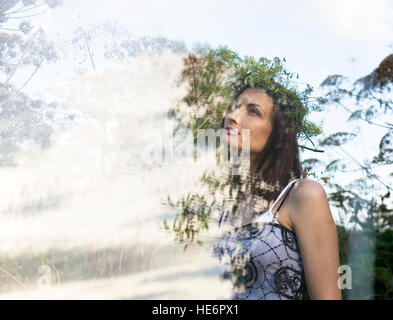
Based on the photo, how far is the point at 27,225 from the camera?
175 cm

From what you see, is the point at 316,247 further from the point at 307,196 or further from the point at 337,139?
the point at 337,139

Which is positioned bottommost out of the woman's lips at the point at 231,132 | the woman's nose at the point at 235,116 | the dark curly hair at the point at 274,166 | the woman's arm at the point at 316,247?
the woman's arm at the point at 316,247

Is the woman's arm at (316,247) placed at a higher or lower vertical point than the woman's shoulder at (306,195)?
lower

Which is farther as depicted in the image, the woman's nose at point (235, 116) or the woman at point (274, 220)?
the woman's nose at point (235, 116)

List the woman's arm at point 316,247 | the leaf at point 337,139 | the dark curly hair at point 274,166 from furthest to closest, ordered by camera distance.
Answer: the leaf at point 337,139 < the dark curly hair at point 274,166 < the woman's arm at point 316,247

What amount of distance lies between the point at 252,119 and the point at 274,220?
457mm

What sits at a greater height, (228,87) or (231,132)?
(228,87)

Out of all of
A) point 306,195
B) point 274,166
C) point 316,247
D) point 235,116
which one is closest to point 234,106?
point 235,116

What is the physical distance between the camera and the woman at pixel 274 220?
155cm

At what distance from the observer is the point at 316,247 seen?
5.08 feet

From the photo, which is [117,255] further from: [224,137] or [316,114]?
[316,114]

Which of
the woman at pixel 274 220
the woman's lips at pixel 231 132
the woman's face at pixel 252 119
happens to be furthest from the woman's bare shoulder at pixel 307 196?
the woman's lips at pixel 231 132

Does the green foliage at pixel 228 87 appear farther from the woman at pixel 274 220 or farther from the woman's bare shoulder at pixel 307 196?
the woman's bare shoulder at pixel 307 196

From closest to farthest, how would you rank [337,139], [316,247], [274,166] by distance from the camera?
[316,247] < [274,166] < [337,139]
